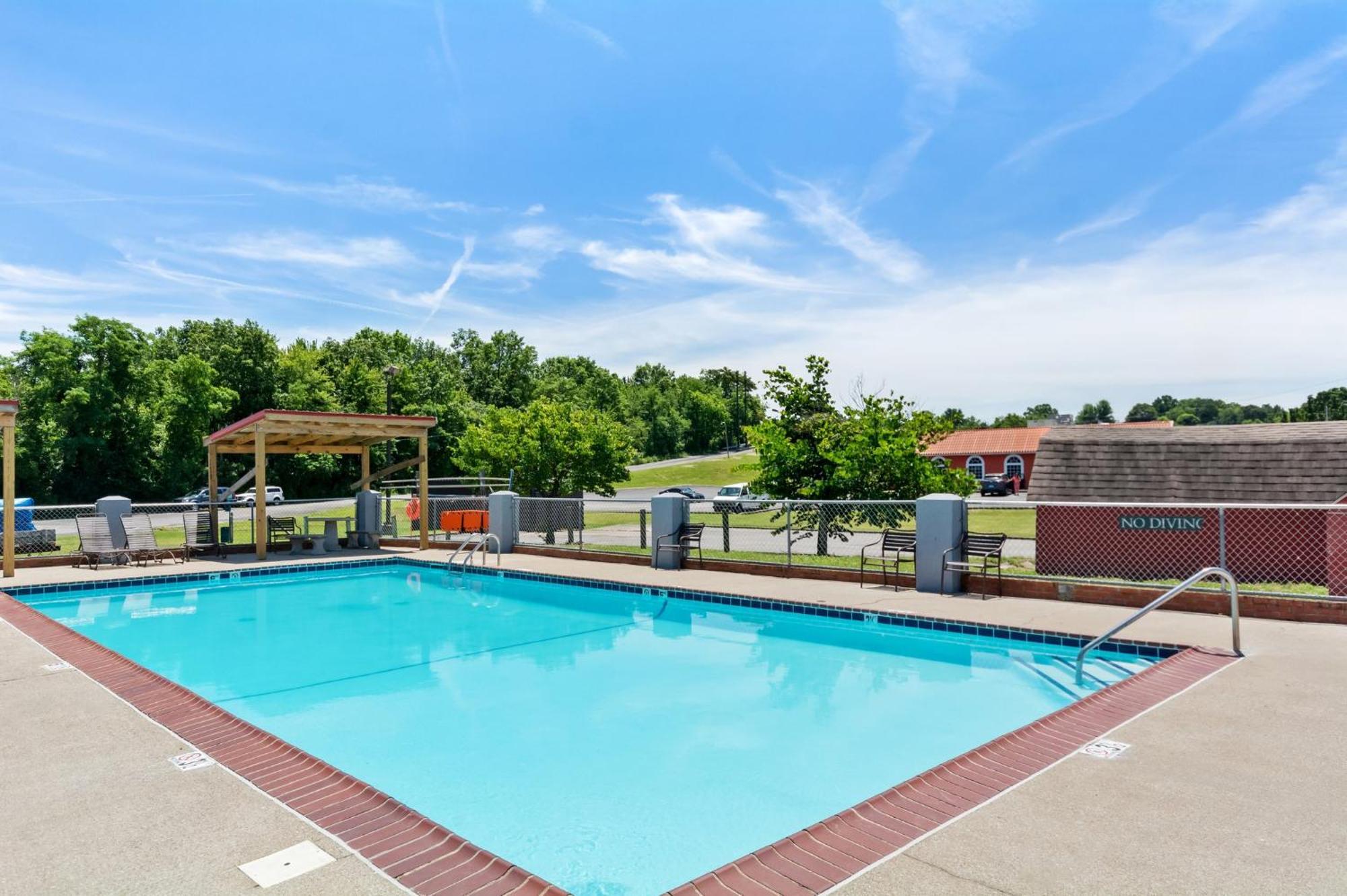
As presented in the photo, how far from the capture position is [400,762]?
549 centimetres

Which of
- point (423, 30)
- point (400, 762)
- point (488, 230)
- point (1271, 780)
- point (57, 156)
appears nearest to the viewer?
point (1271, 780)

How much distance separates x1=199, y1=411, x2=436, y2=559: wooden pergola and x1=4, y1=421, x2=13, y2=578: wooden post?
381 centimetres

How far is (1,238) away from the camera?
29.3 metres

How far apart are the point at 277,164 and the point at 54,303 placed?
28.8 metres

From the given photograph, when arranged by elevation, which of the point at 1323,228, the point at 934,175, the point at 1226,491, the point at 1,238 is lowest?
the point at 1226,491

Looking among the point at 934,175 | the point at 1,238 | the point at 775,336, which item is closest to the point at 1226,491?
the point at 934,175

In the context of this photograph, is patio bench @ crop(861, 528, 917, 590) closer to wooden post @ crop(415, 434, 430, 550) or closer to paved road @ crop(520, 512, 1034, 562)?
paved road @ crop(520, 512, 1034, 562)

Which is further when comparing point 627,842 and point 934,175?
point 934,175

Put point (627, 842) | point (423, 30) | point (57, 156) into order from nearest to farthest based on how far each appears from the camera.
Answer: point (627, 842), point (423, 30), point (57, 156)

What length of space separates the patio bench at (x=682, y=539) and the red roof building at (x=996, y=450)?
38949 millimetres

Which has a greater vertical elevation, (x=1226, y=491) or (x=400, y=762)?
(x=1226, y=491)

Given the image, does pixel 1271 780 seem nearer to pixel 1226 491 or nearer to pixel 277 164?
pixel 1226 491

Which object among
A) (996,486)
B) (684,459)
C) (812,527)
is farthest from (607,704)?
(684,459)

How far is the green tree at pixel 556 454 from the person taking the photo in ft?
79.7
